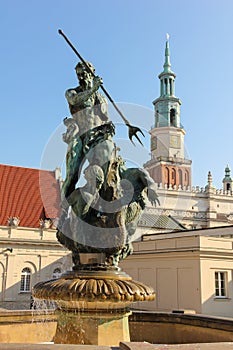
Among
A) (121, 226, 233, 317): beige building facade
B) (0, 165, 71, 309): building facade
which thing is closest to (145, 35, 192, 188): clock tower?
(0, 165, 71, 309): building facade

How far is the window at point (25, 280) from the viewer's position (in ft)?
97.2

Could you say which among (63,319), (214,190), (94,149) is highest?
(214,190)

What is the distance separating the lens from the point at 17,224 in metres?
30.5

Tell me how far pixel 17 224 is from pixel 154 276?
12319 millimetres

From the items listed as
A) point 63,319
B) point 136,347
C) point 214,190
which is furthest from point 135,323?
point 214,190

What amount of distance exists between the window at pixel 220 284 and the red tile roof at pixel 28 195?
48.5ft

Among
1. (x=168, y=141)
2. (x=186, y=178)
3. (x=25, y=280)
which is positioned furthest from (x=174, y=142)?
(x=25, y=280)

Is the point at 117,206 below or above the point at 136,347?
above

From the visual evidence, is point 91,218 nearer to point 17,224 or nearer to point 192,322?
point 192,322

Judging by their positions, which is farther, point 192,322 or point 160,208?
point 160,208

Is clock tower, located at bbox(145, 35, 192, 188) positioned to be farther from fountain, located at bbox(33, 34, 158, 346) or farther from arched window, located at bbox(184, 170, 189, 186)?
fountain, located at bbox(33, 34, 158, 346)

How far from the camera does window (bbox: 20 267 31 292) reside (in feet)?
97.2

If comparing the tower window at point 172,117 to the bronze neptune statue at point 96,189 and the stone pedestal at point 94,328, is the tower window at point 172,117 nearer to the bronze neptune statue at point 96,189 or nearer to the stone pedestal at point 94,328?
the bronze neptune statue at point 96,189

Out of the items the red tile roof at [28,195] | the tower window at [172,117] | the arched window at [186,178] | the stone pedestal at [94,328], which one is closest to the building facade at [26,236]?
the red tile roof at [28,195]
